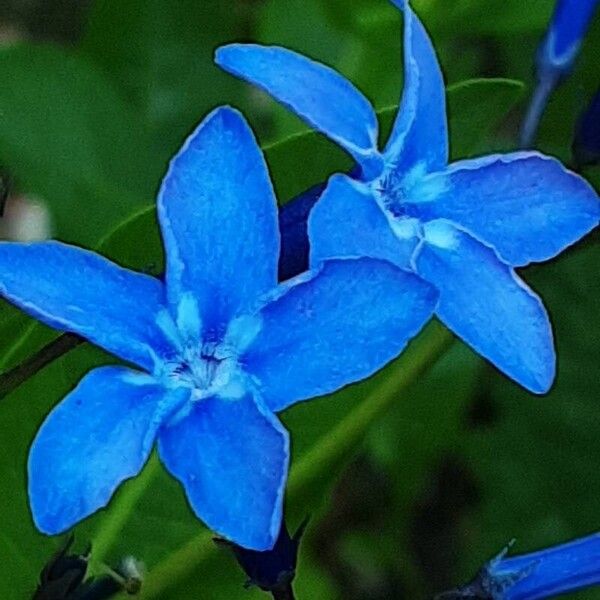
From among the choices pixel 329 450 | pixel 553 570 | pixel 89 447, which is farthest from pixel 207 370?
pixel 329 450

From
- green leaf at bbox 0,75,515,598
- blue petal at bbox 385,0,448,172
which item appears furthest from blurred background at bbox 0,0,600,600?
blue petal at bbox 385,0,448,172

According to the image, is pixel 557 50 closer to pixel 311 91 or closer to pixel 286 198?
pixel 286 198

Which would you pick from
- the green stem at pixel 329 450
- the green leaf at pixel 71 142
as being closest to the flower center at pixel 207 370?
the green stem at pixel 329 450

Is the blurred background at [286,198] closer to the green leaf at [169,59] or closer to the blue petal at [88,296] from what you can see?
the green leaf at [169,59]

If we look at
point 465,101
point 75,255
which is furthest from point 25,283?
point 465,101

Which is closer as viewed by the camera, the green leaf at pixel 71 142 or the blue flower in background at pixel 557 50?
the blue flower in background at pixel 557 50

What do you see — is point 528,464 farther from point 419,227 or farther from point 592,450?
point 419,227

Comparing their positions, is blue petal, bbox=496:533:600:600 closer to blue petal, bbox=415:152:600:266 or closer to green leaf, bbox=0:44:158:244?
blue petal, bbox=415:152:600:266
